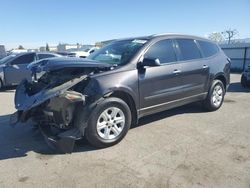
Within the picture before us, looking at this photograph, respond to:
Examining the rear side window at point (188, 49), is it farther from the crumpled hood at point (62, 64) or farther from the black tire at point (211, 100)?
the crumpled hood at point (62, 64)

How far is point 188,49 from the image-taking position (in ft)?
19.4

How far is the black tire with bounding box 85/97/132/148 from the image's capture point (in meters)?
4.20

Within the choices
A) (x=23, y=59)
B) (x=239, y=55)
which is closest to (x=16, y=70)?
(x=23, y=59)

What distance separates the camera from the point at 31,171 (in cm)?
367

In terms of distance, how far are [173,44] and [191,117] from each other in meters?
1.67

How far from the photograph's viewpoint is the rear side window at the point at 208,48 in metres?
6.32

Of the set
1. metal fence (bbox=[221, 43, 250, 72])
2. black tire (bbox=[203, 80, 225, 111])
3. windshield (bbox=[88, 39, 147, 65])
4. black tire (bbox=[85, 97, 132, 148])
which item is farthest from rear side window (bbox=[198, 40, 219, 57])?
metal fence (bbox=[221, 43, 250, 72])

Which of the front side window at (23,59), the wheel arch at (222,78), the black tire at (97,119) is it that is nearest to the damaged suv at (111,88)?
the black tire at (97,119)

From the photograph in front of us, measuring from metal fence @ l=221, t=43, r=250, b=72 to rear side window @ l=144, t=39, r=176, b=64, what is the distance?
15.3 metres

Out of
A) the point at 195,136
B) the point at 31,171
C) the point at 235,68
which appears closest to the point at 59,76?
the point at 31,171

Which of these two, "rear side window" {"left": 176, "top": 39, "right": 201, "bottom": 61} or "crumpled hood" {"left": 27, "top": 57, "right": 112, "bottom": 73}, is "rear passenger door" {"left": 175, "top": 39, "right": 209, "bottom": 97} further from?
"crumpled hood" {"left": 27, "top": 57, "right": 112, "bottom": 73}

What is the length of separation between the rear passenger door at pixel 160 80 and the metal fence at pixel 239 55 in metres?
15.3

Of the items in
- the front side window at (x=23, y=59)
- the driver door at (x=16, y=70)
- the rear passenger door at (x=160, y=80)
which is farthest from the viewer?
the front side window at (x=23, y=59)

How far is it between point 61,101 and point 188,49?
3139 mm
